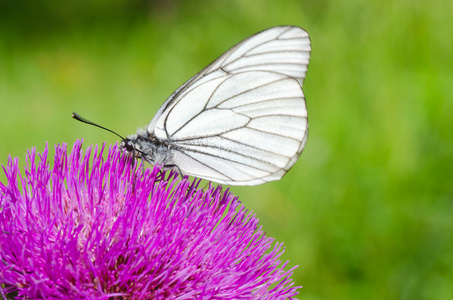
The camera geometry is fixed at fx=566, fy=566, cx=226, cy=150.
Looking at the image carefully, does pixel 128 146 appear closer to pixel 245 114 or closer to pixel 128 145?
pixel 128 145

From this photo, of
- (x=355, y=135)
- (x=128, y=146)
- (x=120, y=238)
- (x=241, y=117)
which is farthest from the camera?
(x=355, y=135)

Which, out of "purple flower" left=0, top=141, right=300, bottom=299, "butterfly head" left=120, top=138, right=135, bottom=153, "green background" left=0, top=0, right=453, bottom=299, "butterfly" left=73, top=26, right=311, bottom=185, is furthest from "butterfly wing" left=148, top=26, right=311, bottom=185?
"green background" left=0, top=0, right=453, bottom=299

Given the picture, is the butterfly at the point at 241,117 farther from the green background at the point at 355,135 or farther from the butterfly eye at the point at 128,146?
the green background at the point at 355,135

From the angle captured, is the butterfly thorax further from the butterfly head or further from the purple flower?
the purple flower

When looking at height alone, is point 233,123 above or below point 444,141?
below

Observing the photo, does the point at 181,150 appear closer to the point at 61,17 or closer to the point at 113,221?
the point at 113,221

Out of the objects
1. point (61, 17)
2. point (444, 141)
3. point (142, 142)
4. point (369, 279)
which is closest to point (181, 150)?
point (142, 142)

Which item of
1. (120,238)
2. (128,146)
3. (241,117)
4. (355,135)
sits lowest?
(120,238)

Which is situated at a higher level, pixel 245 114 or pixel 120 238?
pixel 245 114

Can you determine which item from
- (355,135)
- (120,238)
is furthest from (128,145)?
(355,135)
